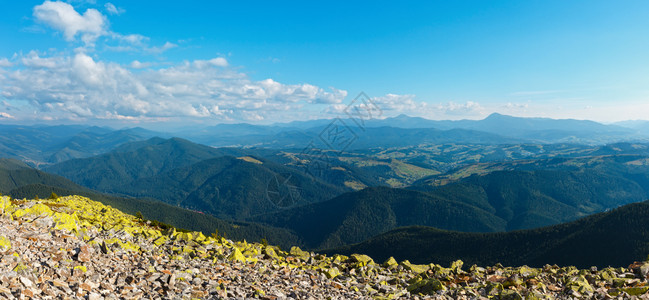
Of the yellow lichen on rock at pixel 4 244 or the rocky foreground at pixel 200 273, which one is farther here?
the yellow lichen on rock at pixel 4 244

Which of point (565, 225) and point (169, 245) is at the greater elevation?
point (169, 245)

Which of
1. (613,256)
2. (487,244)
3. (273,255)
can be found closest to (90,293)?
(273,255)

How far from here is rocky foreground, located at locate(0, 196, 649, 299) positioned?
13289 millimetres

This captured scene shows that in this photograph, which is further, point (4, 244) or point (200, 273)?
point (200, 273)

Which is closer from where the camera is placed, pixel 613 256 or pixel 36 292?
pixel 36 292

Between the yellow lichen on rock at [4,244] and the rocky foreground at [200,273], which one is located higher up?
the yellow lichen on rock at [4,244]

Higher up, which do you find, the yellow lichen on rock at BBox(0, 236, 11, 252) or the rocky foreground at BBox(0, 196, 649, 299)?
the yellow lichen on rock at BBox(0, 236, 11, 252)

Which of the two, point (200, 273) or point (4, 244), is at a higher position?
point (4, 244)

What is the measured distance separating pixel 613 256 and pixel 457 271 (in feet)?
466

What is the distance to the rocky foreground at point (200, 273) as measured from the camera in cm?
1329

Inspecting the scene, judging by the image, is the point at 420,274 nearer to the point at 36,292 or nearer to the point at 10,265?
the point at 36,292

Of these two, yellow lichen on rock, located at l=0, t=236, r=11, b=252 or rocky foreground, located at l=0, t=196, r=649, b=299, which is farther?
yellow lichen on rock, located at l=0, t=236, r=11, b=252

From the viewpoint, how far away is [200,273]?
17469mm

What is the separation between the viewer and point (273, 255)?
24.0m
